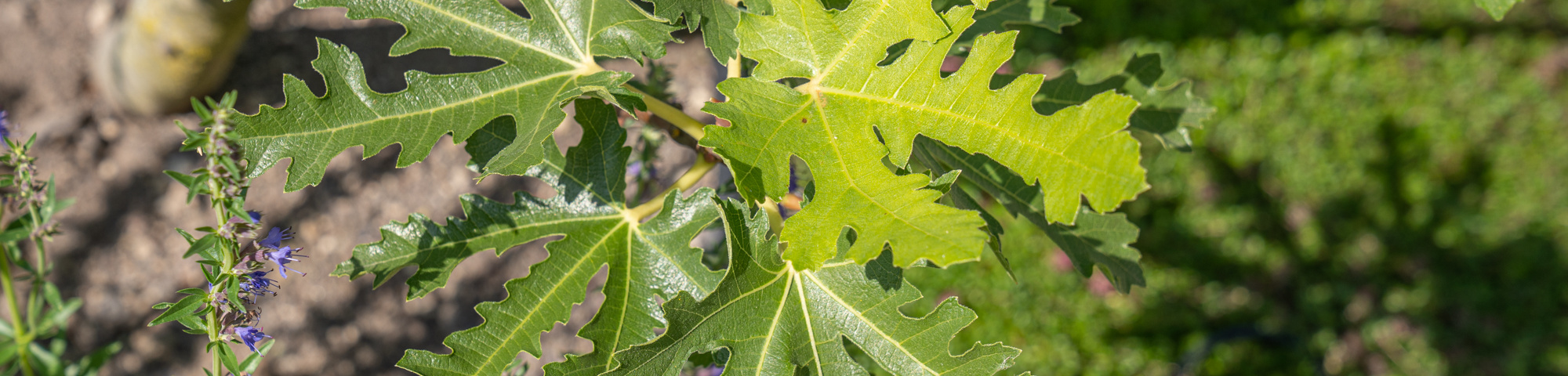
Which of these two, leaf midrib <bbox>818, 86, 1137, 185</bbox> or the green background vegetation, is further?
the green background vegetation

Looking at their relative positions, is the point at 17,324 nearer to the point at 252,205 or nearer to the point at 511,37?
the point at 511,37

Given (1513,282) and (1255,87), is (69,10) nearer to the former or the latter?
(1255,87)

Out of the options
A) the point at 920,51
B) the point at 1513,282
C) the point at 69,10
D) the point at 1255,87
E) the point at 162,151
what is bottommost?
the point at 1513,282

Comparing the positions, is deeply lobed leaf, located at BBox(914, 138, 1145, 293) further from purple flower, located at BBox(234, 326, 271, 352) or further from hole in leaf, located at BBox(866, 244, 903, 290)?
purple flower, located at BBox(234, 326, 271, 352)

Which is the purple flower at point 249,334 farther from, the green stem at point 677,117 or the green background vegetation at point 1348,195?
the green background vegetation at point 1348,195

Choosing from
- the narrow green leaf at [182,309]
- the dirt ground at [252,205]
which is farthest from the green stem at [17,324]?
the dirt ground at [252,205]

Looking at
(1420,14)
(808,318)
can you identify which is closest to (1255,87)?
(1420,14)

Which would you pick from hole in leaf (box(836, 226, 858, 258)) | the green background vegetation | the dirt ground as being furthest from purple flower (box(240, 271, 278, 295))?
the green background vegetation
